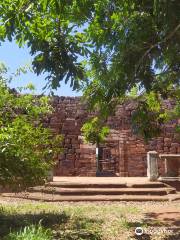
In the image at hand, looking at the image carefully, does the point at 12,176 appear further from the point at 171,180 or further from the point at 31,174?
the point at 171,180

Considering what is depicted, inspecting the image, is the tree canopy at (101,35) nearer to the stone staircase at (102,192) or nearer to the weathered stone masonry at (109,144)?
the stone staircase at (102,192)

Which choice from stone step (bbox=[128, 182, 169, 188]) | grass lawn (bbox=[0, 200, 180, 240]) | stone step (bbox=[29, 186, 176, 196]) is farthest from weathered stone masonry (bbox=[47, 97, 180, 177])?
grass lawn (bbox=[0, 200, 180, 240])

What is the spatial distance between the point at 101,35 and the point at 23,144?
311cm

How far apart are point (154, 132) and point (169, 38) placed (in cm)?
384

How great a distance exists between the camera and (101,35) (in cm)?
634

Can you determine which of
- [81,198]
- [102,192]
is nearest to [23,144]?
[81,198]

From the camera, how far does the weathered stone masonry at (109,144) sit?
849 inches

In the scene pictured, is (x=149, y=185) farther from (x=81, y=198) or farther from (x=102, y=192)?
(x=81, y=198)

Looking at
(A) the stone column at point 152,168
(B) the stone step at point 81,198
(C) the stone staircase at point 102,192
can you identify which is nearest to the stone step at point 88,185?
(C) the stone staircase at point 102,192

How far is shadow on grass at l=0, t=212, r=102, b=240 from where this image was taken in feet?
24.4

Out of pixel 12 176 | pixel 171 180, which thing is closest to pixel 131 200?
pixel 171 180

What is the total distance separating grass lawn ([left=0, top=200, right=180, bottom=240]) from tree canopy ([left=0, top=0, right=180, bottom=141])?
257 centimetres

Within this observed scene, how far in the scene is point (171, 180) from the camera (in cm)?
1546

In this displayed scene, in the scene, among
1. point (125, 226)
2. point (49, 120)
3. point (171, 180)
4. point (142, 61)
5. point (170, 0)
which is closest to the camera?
point (170, 0)
